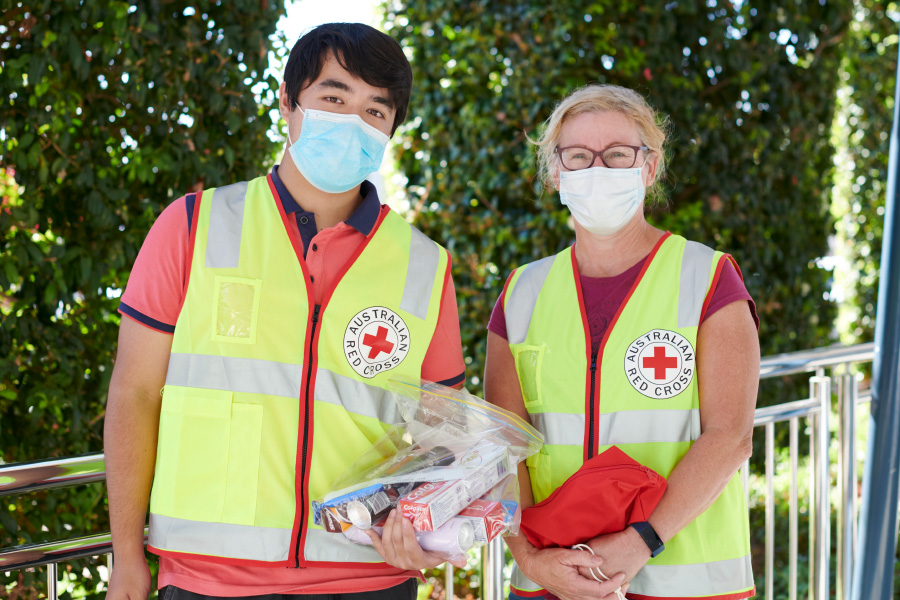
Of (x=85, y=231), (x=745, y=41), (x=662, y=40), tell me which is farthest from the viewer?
(x=745, y=41)

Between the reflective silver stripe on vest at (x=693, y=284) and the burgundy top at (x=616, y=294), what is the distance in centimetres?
3

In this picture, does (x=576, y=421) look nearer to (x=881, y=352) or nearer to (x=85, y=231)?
(x=881, y=352)

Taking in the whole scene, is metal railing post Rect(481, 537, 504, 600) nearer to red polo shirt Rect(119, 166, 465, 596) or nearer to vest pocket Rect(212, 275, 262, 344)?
red polo shirt Rect(119, 166, 465, 596)

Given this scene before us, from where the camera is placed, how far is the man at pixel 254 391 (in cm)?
187

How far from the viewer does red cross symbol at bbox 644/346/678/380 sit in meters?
2.17

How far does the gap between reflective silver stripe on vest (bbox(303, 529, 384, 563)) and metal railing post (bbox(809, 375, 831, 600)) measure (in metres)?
2.54

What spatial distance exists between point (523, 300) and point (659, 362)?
44 cm

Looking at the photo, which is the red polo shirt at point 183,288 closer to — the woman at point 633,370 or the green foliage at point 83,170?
the woman at point 633,370

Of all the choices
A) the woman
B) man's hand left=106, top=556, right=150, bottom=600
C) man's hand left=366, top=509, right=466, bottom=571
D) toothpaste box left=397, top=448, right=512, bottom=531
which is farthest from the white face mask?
man's hand left=106, top=556, right=150, bottom=600

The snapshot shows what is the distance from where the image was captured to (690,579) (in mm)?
2143

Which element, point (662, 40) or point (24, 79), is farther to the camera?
point (662, 40)

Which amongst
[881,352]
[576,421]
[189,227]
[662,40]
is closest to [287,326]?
[189,227]

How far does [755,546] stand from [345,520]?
4734 mm

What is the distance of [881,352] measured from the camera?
110 inches
